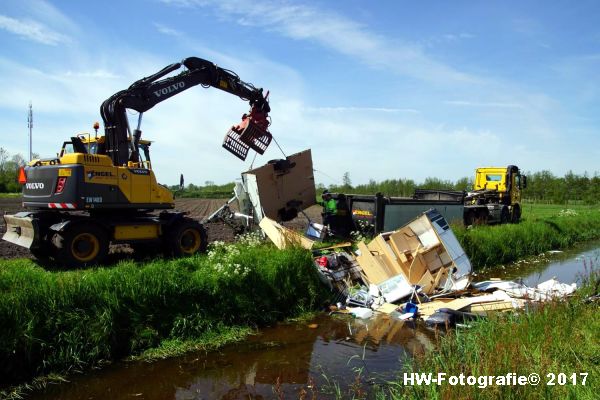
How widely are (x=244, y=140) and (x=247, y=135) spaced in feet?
0.51

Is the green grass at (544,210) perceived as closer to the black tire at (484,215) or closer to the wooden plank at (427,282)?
the black tire at (484,215)

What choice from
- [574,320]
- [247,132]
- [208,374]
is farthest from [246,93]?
[574,320]

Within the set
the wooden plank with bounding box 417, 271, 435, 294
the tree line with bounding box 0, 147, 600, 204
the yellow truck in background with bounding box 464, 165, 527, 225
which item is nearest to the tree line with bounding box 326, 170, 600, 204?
the tree line with bounding box 0, 147, 600, 204

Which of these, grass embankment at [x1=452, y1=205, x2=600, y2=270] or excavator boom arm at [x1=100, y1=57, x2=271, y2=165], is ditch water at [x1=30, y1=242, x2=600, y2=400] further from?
grass embankment at [x1=452, y1=205, x2=600, y2=270]

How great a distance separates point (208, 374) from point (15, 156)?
216 feet

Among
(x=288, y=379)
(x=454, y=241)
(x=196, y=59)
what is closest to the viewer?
(x=288, y=379)

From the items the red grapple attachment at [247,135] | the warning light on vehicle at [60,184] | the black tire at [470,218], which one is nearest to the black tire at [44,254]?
the warning light on vehicle at [60,184]

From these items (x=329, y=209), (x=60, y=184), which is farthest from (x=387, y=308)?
(x=60, y=184)

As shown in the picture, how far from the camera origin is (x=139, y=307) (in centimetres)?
627

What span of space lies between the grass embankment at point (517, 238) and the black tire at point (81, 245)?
8987mm

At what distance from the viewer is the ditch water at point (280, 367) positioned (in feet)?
16.6

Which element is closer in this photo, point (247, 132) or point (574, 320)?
point (574, 320)

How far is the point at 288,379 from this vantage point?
537 centimetres

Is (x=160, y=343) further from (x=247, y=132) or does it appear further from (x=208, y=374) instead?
(x=247, y=132)
